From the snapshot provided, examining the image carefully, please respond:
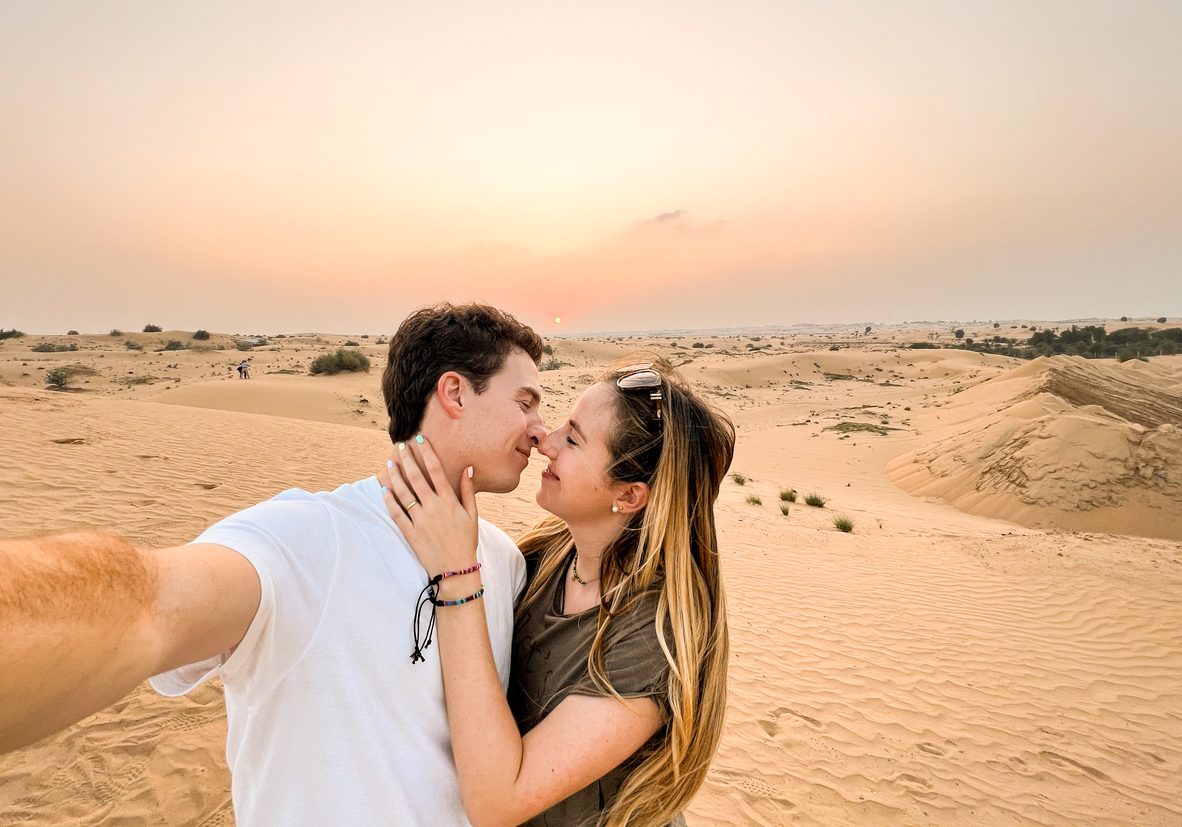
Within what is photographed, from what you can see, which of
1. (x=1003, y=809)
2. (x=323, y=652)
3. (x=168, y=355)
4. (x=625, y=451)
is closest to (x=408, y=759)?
(x=323, y=652)

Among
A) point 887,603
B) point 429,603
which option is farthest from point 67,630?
point 887,603

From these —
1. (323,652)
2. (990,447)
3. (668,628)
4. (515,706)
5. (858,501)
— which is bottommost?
(858,501)

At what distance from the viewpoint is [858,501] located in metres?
15.6

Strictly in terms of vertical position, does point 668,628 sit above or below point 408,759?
above

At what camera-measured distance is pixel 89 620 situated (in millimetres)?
894

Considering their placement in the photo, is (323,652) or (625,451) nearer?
(323,652)

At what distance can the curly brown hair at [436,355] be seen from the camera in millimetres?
1981

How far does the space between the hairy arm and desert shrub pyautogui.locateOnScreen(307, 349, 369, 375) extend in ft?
102

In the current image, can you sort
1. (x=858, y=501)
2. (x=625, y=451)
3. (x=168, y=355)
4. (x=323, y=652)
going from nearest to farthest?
(x=323, y=652), (x=625, y=451), (x=858, y=501), (x=168, y=355)

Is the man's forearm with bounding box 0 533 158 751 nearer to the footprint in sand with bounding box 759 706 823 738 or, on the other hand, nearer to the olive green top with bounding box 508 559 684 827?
the olive green top with bounding box 508 559 684 827

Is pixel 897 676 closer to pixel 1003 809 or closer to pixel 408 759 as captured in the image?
pixel 1003 809

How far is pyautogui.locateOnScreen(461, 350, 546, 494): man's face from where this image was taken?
195 cm

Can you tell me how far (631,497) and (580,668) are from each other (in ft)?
2.07

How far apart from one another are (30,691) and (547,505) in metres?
1.54
